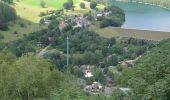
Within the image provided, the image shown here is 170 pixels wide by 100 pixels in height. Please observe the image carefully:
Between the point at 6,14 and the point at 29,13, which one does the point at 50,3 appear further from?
the point at 6,14

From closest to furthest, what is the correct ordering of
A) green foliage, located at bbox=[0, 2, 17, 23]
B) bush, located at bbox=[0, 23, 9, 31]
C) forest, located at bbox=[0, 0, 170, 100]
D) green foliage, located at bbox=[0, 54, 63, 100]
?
forest, located at bbox=[0, 0, 170, 100] < green foliage, located at bbox=[0, 54, 63, 100] < bush, located at bbox=[0, 23, 9, 31] < green foliage, located at bbox=[0, 2, 17, 23]

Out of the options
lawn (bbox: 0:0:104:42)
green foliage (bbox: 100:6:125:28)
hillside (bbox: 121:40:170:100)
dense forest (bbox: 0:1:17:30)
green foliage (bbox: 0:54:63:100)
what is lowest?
green foliage (bbox: 100:6:125:28)

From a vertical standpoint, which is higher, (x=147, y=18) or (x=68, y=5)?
(x=68, y=5)

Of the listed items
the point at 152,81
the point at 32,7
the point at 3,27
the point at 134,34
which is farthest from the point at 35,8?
the point at 152,81

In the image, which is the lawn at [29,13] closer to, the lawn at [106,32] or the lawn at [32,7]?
the lawn at [32,7]

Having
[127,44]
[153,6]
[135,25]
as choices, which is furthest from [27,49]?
[153,6]

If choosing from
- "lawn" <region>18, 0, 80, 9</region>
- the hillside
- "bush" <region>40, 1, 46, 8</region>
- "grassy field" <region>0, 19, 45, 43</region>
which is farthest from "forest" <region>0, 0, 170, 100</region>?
"bush" <region>40, 1, 46, 8</region>

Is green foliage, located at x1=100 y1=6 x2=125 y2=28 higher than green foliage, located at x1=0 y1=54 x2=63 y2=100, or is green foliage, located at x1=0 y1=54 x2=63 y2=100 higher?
green foliage, located at x1=0 y1=54 x2=63 y2=100

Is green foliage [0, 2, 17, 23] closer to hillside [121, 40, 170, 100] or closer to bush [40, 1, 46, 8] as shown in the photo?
bush [40, 1, 46, 8]

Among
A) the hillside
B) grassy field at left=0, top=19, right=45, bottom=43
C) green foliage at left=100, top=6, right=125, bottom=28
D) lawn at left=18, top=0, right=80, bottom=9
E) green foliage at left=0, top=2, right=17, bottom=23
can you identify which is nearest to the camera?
the hillside

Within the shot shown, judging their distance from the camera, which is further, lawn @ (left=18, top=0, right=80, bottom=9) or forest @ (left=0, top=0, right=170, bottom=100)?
lawn @ (left=18, top=0, right=80, bottom=9)
